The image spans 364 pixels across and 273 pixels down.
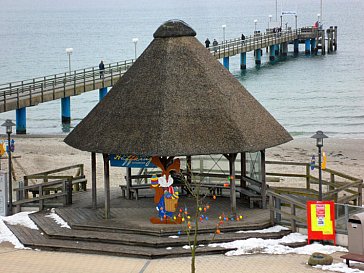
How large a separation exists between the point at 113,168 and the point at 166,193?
12.4m

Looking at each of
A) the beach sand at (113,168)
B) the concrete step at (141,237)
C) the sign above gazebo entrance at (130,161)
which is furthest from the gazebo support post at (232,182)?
the beach sand at (113,168)

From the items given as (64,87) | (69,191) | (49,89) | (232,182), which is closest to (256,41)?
(64,87)

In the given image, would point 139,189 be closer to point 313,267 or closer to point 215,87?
point 215,87

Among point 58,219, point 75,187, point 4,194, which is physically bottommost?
point 58,219

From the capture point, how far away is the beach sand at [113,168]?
31969 mm

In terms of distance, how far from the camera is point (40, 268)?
18.0 m

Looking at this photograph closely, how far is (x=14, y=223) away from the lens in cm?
2150

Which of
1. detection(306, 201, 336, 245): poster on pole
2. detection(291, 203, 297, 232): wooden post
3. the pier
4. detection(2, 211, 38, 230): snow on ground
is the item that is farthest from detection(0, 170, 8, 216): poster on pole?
the pier

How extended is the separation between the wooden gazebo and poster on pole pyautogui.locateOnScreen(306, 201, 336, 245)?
200cm

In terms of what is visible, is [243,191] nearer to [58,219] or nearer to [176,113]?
[176,113]

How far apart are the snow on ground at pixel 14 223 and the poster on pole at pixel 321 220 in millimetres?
6199

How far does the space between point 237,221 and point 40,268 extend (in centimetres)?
468

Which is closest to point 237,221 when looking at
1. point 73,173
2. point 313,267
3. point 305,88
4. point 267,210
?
point 267,210

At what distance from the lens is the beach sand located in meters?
32.0
